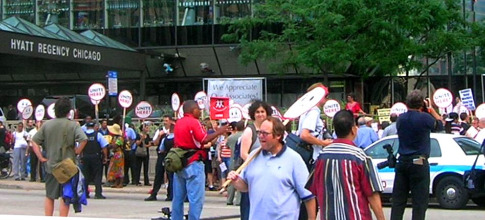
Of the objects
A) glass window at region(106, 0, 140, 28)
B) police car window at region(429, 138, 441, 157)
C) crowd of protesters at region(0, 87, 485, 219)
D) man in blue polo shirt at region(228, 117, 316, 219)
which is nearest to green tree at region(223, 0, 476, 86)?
crowd of protesters at region(0, 87, 485, 219)

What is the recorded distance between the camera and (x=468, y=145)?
16.9 meters

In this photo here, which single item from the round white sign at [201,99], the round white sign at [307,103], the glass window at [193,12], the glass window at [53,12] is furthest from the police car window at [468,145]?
the glass window at [53,12]

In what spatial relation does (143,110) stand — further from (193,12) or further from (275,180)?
(275,180)

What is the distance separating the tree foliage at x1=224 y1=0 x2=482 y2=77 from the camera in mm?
28328

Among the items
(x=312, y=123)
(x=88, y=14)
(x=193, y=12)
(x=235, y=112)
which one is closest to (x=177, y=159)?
(x=312, y=123)

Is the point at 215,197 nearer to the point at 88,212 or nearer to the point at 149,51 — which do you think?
the point at 88,212

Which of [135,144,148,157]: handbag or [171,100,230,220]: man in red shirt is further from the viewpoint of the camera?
[135,144,148,157]: handbag

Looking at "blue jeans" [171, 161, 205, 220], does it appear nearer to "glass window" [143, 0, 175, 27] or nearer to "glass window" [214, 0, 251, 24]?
"glass window" [214, 0, 251, 24]

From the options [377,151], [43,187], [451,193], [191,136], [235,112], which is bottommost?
[43,187]

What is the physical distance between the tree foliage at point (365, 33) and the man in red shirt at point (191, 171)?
55.9ft

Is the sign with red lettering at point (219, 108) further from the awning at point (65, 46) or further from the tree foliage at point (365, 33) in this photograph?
the awning at point (65, 46)

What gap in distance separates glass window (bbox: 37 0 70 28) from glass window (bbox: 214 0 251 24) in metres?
7.31

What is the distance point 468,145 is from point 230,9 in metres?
22.2

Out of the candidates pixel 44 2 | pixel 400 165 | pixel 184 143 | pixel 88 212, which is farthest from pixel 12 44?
pixel 400 165
